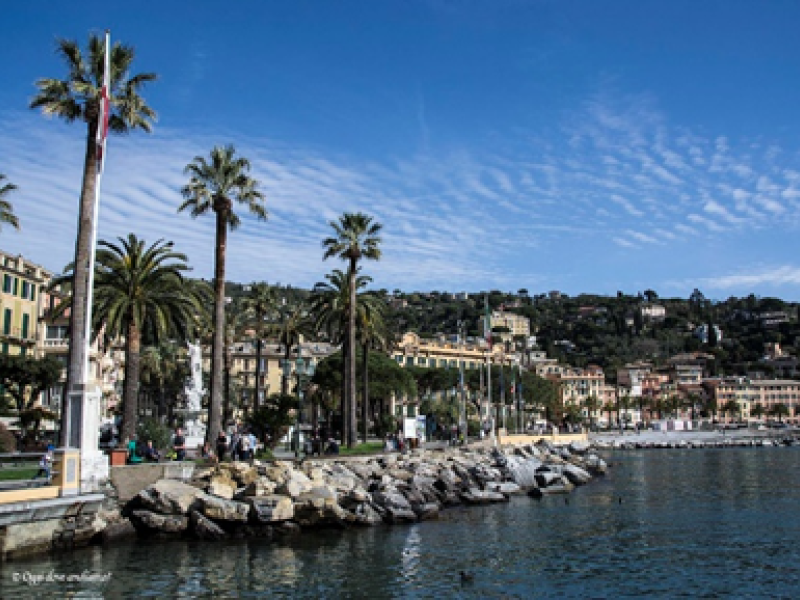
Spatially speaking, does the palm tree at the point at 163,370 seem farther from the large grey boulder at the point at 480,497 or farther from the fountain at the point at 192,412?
the large grey boulder at the point at 480,497

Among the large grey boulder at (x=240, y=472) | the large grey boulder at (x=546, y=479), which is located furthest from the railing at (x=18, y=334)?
the large grey boulder at (x=546, y=479)

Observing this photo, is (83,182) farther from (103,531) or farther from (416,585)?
(416,585)

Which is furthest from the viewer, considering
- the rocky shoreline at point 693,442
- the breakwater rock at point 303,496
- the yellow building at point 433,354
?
the rocky shoreline at point 693,442

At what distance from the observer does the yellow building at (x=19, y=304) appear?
54.8 m

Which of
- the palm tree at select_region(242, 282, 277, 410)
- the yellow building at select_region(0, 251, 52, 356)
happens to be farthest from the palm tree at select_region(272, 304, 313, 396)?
the yellow building at select_region(0, 251, 52, 356)

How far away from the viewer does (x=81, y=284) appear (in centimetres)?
2700

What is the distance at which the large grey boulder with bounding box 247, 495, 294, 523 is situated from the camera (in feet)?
82.3

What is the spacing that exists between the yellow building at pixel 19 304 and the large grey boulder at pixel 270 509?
3656cm

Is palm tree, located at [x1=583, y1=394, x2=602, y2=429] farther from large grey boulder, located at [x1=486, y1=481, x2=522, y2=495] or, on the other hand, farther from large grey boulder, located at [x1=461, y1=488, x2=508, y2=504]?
large grey boulder, located at [x1=461, y1=488, x2=508, y2=504]

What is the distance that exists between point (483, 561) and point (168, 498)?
1047cm

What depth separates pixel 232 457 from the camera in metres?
33.3

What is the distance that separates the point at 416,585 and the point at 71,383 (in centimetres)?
1282

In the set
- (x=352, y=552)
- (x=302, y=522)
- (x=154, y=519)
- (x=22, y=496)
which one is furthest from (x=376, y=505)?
(x=22, y=496)

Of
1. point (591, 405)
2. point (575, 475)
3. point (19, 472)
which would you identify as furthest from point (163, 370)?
point (591, 405)
